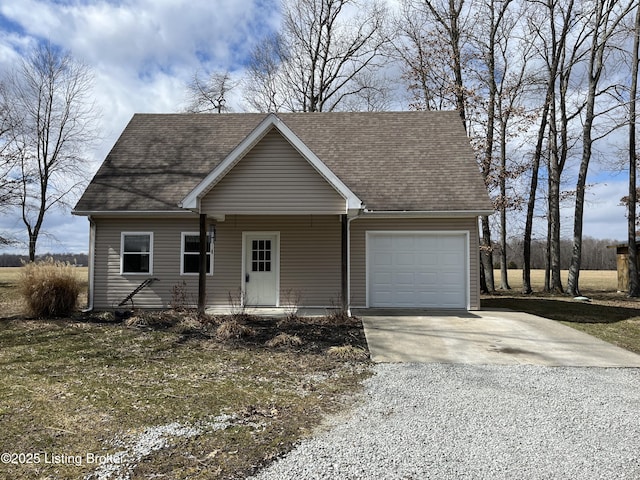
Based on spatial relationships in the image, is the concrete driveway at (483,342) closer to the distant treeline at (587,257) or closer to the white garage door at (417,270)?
the white garage door at (417,270)

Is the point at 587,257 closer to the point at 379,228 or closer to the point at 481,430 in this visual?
the point at 379,228

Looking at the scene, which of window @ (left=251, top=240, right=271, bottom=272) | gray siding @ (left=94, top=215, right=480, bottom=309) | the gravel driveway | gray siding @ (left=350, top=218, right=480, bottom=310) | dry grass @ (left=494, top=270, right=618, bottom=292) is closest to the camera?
the gravel driveway

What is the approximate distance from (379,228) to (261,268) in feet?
11.7

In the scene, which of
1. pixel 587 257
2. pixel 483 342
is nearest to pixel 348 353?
pixel 483 342

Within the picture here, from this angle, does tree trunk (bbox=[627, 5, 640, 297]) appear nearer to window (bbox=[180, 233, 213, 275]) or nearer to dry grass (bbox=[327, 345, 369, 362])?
dry grass (bbox=[327, 345, 369, 362])

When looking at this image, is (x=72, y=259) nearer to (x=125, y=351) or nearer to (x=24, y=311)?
(x=24, y=311)

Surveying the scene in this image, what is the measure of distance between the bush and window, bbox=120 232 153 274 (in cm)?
162

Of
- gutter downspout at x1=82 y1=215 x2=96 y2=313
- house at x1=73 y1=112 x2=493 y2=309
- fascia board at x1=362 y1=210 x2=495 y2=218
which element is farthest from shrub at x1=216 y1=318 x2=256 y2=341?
gutter downspout at x1=82 y1=215 x2=96 y2=313

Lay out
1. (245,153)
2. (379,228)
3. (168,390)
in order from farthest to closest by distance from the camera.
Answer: (379,228), (245,153), (168,390)

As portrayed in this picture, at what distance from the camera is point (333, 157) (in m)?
14.3

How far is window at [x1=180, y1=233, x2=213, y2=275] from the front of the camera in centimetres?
1270

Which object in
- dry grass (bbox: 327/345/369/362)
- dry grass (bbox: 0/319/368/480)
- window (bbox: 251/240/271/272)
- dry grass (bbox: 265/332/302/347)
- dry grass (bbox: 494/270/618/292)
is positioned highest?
window (bbox: 251/240/271/272)

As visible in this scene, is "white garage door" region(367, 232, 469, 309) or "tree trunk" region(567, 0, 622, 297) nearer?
"white garage door" region(367, 232, 469, 309)

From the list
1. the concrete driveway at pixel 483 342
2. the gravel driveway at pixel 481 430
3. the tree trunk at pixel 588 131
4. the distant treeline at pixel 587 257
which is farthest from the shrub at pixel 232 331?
the distant treeline at pixel 587 257
